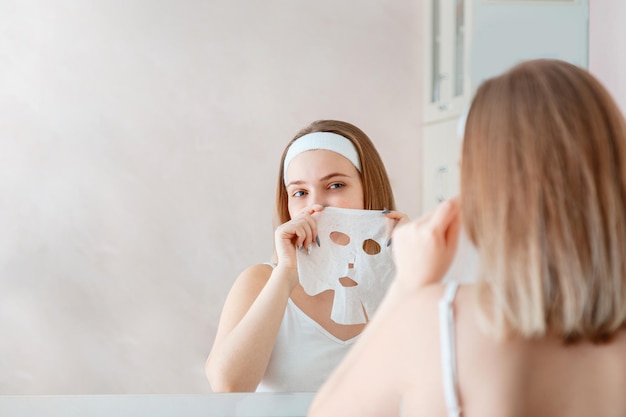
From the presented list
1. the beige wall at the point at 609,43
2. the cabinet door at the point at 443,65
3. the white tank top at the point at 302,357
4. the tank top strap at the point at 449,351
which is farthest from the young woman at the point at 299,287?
the tank top strap at the point at 449,351

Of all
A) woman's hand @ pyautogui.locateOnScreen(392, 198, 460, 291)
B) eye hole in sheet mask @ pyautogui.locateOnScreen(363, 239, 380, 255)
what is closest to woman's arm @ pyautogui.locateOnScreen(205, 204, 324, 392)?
eye hole in sheet mask @ pyautogui.locateOnScreen(363, 239, 380, 255)

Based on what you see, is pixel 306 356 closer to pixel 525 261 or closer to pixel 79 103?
pixel 79 103

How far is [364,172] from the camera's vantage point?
149 cm

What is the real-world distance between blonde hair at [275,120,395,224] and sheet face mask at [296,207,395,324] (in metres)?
0.03

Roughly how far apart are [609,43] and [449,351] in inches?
44.4

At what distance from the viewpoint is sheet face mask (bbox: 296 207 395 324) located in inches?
A: 56.8

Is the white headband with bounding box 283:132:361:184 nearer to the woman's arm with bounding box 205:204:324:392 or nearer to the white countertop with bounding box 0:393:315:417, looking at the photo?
the woman's arm with bounding box 205:204:324:392

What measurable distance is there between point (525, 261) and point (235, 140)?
31.9 inches

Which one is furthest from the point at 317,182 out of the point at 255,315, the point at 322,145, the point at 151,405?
the point at 151,405

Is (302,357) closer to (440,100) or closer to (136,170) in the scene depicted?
(136,170)

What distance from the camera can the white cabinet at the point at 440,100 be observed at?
149 centimetres

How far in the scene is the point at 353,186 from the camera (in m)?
1.48

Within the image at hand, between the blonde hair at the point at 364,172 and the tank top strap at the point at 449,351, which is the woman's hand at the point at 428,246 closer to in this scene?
the tank top strap at the point at 449,351

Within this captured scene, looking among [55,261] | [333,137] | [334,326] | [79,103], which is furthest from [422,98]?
[55,261]
